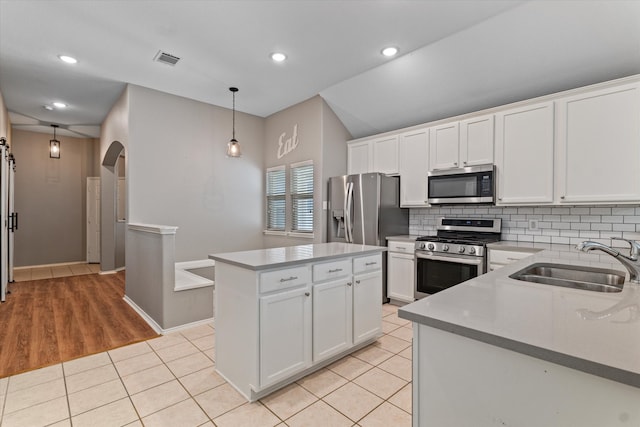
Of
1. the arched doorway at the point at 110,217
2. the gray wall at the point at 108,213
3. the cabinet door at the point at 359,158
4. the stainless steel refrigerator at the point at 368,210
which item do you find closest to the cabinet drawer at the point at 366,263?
the stainless steel refrigerator at the point at 368,210

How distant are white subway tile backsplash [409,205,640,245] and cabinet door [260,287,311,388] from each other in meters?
2.77

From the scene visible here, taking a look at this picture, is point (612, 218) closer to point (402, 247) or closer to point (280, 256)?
point (402, 247)

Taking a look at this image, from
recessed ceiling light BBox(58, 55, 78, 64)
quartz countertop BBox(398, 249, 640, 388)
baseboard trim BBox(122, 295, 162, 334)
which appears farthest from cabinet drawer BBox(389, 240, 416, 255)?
recessed ceiling light BBox(58, 55, 78, 64)

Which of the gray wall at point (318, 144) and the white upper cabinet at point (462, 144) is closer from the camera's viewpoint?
the white upper cabinet at point (462, 144)

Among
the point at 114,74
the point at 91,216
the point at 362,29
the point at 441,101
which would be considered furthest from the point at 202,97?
the point at 91,216

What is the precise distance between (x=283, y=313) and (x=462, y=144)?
2991 millimetres

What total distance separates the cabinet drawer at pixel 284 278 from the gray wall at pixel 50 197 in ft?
24.5

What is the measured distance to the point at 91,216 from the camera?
7355mm

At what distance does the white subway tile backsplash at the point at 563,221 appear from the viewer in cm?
300

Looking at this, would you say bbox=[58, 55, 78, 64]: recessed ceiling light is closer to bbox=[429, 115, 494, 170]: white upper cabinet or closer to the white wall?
the white wall

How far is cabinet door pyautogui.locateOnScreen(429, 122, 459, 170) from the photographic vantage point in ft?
12.5

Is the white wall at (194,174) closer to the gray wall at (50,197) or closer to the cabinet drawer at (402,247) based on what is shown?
the cabinet drawer at (402,247)

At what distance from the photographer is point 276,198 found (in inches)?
221

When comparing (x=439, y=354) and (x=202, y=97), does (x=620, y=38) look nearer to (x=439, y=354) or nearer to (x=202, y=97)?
(x=439, y=354)
